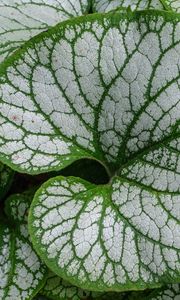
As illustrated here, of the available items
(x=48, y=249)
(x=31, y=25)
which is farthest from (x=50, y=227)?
(x=31, y=25)

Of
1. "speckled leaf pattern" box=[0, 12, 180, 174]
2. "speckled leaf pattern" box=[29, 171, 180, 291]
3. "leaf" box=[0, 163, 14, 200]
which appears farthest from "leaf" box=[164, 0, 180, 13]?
"leaf" box=[0, 163, 14, 200]

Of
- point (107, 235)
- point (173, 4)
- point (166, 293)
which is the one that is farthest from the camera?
point (173, 4)

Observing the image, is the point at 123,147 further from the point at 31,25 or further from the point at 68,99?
the point at 31,25

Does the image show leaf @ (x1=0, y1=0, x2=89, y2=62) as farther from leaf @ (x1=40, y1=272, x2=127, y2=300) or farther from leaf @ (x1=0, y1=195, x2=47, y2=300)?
leaf @ (x1=40, y1=272, x2=127, y2=300)

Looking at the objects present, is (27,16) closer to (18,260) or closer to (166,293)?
(18,260)

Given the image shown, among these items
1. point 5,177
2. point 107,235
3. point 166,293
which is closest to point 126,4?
point 5,177

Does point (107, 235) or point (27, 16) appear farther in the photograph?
point (27, 16)
